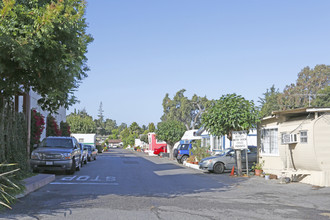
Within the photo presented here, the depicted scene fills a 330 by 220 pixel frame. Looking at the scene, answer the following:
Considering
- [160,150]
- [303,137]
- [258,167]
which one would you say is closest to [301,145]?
[303,137]

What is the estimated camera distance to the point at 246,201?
10.8 m

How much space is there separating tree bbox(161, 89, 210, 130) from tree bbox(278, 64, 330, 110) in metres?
26.1

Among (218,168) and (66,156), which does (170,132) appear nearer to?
(218,168)

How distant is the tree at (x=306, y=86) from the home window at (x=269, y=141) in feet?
131

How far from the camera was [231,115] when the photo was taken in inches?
786

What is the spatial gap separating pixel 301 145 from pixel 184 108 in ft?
240

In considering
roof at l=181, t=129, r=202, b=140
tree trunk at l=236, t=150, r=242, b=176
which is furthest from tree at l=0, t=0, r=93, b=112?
roof at l=181, t=129, r=202, b=140

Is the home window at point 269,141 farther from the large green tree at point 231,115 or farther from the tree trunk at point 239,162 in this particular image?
the tree trunk at point 239,162

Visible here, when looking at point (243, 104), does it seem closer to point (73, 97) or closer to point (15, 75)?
point (73, 97)

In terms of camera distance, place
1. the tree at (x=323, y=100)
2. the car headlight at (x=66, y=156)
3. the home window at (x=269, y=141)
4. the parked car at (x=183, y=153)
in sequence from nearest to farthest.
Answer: the car headlight at (x=66, y=156)
the home window at (x=269, y=141)
the parked car at (x=183, y=153)
the tree at (x=323, y=100)

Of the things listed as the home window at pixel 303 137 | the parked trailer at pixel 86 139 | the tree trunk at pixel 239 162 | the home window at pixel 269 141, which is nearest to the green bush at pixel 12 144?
the tree trunk at pixel 239 162

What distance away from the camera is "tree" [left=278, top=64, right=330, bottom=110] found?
195 ft

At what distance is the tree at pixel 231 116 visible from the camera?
20.0 meters

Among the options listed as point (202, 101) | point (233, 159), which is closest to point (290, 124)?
point (233, 159)
